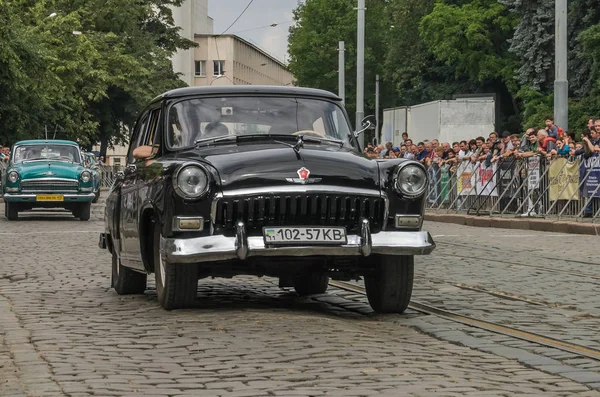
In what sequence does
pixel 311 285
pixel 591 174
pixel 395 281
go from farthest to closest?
1. pixel 591 174
2. pixel 311 285
3. pixel 395 281

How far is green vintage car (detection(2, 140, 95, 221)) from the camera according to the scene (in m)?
28.7

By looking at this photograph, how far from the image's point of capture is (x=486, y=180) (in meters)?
28.9

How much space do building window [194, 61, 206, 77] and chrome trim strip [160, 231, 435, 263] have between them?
151 meters

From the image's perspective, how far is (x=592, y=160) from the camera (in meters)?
23.8

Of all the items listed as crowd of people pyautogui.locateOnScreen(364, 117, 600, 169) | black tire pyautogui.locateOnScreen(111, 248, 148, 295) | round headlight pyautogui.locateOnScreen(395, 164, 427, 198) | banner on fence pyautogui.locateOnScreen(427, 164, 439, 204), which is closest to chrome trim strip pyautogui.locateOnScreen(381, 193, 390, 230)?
round headlight pyautogui.locateOnScreen(395, 164, 427, 198)

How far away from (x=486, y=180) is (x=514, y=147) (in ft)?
4.07

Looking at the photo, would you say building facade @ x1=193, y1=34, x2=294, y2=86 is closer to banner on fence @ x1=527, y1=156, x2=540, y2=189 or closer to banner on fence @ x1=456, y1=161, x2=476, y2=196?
banner on fence @ x1=456, y1=161, x2=476, y2=196

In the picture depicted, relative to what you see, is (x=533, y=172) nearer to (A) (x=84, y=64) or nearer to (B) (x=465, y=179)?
(B) (x=465, y=179)

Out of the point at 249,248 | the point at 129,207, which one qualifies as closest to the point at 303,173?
the point at 249,248

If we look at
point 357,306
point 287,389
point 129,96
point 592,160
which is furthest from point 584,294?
point 129,96

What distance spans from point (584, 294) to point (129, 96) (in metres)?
63.7

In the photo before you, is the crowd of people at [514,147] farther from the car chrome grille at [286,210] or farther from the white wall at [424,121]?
the car chrome grille at [286,210]

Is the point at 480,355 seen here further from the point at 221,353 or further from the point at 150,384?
the point at 150,384

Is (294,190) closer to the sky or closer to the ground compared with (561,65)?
closer to the ground
